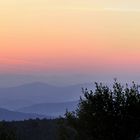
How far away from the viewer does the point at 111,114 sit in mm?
26656

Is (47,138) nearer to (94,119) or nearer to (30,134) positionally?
(30,134)

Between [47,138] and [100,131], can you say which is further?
[47,138]

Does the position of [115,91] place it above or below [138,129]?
above

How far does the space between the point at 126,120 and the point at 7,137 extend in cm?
600

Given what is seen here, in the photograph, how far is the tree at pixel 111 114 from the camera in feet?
86.7

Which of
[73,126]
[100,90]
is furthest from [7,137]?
[100,90]

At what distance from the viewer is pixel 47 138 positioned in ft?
192

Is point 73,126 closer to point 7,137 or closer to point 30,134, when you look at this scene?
point 7,137

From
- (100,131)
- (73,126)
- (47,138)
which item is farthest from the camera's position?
(47,138)

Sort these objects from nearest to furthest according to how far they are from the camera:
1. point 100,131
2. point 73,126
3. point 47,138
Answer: point 100,131 → point 73,126 → point 47,138

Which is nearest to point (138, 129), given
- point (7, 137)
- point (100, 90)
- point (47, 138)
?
point (100, 90)

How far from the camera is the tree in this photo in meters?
26.4

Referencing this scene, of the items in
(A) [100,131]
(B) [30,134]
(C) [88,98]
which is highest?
(B) [30,134]

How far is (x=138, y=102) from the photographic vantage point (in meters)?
26.9
